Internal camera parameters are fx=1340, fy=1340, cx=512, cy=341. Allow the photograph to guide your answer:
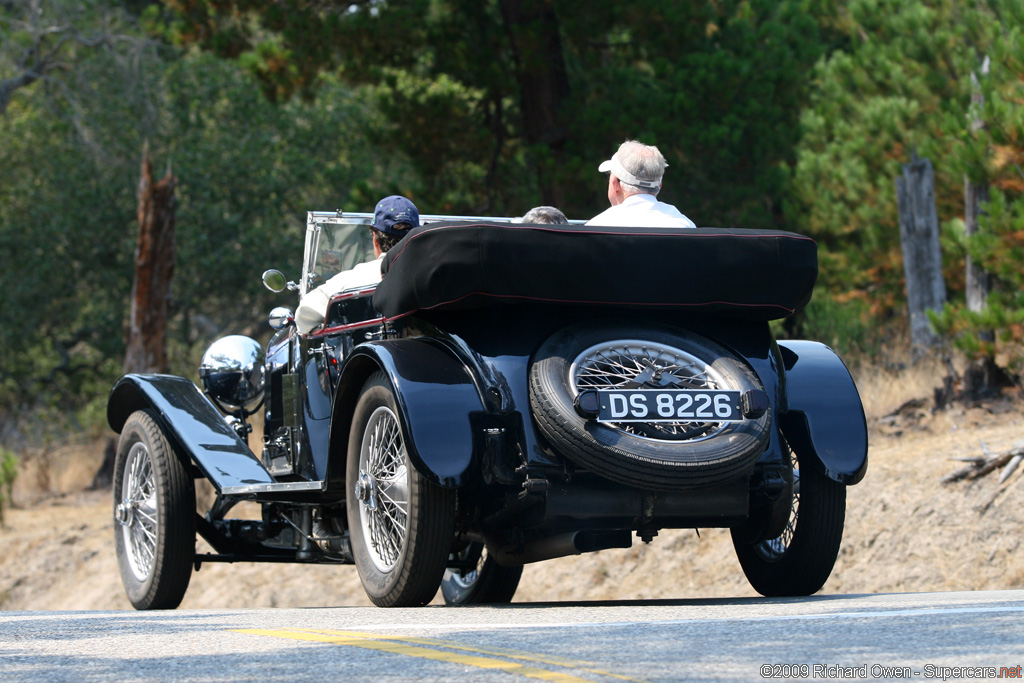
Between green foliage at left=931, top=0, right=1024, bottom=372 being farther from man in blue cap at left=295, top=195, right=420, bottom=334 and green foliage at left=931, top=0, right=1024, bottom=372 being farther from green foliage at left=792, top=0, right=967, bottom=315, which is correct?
man in blue cap at left=295, top=195, right=420, bottom=334

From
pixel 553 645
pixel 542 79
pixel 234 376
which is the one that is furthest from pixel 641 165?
pixel 542 79

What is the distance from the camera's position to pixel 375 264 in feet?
19.8

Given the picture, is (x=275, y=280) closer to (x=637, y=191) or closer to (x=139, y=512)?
(x=139, y=512)

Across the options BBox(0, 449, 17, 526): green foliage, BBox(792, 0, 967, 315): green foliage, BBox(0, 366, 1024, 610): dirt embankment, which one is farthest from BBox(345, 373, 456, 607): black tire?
BBox(0, 449, 17, 526): green foliage

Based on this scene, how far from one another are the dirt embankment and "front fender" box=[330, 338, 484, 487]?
16.3 feet

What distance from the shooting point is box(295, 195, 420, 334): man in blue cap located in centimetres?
607

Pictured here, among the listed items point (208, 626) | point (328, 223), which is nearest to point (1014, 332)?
point (328, 223)

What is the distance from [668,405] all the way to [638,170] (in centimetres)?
138

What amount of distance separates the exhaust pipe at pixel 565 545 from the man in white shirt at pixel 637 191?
4.44 ft

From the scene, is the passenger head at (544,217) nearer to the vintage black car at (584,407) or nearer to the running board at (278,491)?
the vintage black car at (584,407)

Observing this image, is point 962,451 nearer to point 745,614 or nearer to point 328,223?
point 328,223

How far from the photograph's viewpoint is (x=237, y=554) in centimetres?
684

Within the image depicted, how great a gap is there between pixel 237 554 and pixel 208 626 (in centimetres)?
235

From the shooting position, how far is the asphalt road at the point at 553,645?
3014 millimetres
